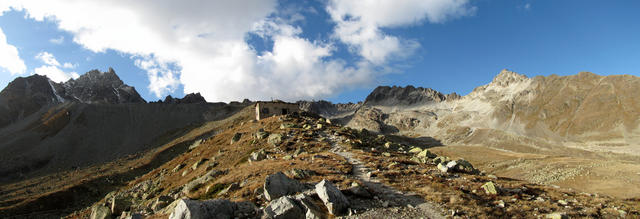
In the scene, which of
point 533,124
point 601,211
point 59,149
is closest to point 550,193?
point 601,211

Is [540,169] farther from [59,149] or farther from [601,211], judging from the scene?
[59,149]

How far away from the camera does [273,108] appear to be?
71062 millimetres

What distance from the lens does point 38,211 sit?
160 ft

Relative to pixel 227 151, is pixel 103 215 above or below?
below

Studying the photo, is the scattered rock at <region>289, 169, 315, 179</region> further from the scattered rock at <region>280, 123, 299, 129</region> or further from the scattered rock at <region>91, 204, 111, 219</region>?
the scattered rock at <region>280, 123, 299, 129</region>

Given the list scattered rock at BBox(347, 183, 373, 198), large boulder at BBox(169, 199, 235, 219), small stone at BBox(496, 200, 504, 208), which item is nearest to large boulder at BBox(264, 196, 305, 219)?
large boulder at BBox(169, 199, 235, 219)

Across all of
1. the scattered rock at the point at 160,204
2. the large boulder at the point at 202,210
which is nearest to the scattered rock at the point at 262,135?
the scattered rock at the point at 160,204

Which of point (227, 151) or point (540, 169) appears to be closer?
point (227, 151)

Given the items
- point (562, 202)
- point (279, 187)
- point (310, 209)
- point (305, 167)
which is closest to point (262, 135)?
point (305, 167)

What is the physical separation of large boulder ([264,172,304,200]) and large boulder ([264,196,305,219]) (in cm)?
282

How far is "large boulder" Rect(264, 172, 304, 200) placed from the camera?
1558 centimetres

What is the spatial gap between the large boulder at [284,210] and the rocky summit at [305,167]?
0.05 meters

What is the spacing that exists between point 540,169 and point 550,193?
3063 inches

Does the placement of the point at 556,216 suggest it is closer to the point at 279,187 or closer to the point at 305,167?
the point at 279,187
